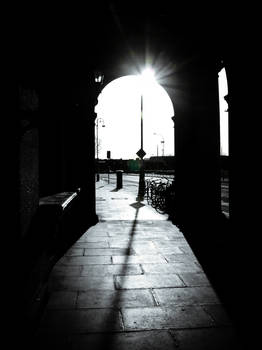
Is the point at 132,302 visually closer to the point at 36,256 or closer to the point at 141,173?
the point at 36,256

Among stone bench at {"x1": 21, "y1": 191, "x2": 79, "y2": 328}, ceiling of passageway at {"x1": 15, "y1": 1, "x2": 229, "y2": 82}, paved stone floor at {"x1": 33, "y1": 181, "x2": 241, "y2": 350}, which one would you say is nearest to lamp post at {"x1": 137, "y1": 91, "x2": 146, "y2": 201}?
ceiling of passageway at {"x1": 15, "y1": 1, "x2": 229, "y2": 82}

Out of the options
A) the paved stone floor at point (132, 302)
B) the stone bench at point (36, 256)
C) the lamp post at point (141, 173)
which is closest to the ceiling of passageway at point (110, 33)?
the stone bench at point (36, 256)

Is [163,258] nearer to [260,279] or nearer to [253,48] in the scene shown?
[260,279]

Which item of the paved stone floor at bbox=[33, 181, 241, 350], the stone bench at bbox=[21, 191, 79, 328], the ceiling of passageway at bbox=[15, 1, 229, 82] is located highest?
the ceiling of passageway at bbox=[15, 1, 229, 82]

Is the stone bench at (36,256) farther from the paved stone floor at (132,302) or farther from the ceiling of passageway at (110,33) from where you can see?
the ceiling of passageway at (110,33)

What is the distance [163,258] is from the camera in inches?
203

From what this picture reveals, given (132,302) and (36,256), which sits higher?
(36,256)

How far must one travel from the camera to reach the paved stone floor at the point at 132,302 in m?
2.62

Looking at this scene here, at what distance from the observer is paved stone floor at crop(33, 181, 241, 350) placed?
2.62m

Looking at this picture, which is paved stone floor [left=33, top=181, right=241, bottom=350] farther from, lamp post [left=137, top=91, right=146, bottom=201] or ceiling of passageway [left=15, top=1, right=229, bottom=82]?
lamp post [left=137, top=91, right=146, bottom=201]

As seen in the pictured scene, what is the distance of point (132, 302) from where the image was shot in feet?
11.1

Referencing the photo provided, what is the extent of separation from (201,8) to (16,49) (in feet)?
16.5

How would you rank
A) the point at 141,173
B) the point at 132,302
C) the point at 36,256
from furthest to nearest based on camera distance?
the point at 141,173, the point at 132,302, the point at 36,256

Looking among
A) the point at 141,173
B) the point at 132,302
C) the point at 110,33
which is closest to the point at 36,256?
the point at 132,302
